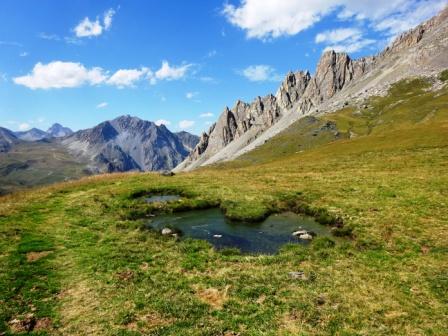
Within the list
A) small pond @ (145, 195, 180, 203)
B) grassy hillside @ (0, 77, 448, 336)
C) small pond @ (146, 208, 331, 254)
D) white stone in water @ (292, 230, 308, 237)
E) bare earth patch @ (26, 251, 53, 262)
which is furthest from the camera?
small pond @ (145, 195, 180, 203)

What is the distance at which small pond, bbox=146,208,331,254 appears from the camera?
28973 millimetres

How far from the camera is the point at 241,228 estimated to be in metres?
33.2

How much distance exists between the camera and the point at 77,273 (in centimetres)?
2228

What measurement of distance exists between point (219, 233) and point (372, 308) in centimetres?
1599

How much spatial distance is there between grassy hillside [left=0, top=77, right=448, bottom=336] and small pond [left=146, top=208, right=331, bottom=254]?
4.96ft

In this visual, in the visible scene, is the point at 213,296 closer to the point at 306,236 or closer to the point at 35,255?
the point at 306,236

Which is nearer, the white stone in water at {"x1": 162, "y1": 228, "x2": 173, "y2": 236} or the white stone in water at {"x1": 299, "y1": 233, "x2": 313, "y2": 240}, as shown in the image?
the white stone in water at {"x1": 299, "y1": 233, "x2": 313, "y2": 240}

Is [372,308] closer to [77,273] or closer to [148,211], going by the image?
[77,273]

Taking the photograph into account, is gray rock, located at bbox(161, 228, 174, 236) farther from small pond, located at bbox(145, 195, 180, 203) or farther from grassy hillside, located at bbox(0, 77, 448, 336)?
small pond, located at bbox(145, 195, 180, 203)

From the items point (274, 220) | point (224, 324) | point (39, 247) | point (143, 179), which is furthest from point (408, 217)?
point (143, 179)

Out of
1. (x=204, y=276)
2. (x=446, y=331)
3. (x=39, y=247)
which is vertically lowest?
(x=446, y=331)

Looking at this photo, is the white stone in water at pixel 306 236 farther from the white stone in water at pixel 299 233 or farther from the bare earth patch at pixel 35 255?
the bare earth patch at pixel 35 255

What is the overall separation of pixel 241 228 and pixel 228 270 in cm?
1072

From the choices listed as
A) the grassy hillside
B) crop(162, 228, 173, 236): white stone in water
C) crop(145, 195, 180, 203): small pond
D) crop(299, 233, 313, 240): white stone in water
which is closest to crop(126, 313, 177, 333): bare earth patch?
the grassy hillside
